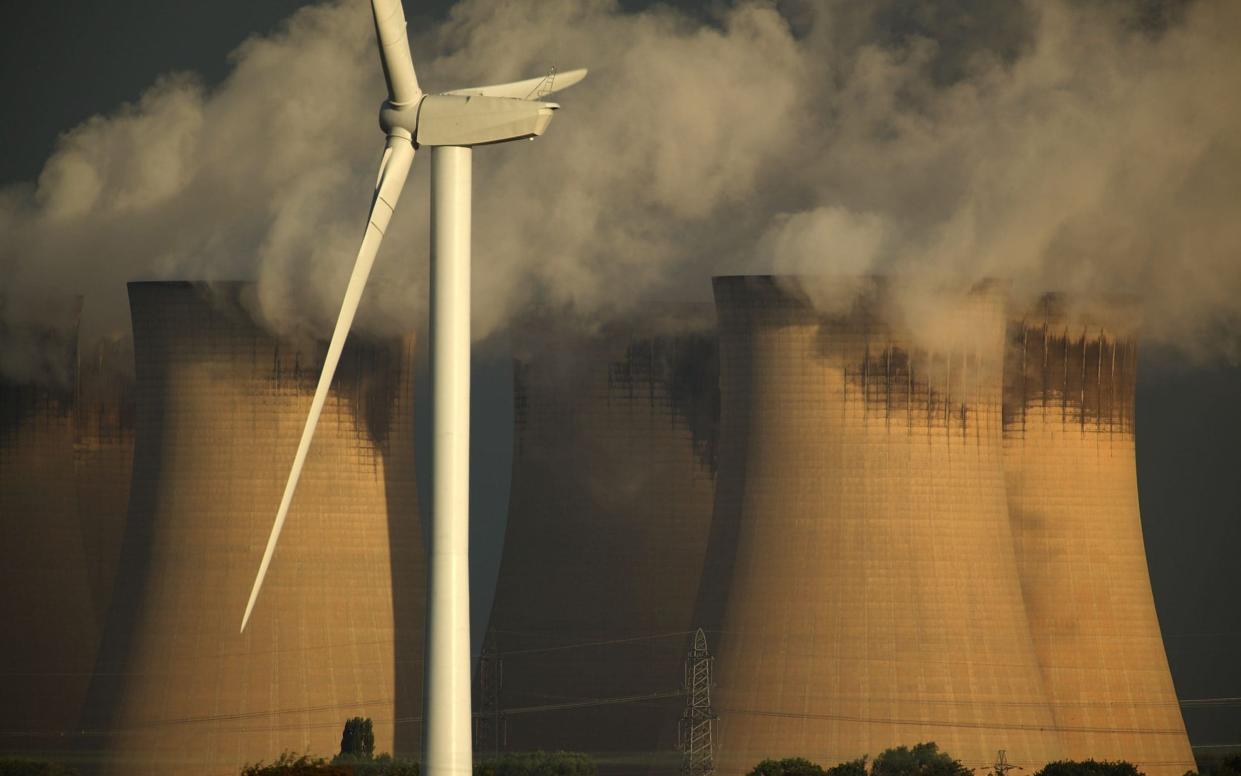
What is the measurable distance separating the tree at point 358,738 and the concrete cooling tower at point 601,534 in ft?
15.5

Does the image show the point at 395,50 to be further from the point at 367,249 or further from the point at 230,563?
the point at 230,563

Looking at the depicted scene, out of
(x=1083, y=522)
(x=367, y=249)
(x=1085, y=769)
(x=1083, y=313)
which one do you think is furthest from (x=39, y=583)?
(x=367, y=249)

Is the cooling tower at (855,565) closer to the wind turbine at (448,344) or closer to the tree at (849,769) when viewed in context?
the tree at (849,769)

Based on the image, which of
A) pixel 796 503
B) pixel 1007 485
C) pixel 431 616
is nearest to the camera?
pixel 431 616

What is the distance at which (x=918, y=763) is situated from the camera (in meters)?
35.2

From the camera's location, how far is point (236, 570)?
128 feet

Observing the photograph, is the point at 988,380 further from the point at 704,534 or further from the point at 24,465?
the point at 24,465

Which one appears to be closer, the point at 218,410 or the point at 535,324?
the point at 218,410

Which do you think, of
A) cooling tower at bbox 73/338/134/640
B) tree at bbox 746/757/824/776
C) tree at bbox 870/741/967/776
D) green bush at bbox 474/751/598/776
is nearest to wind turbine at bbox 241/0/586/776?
tree at bbox 746/757/824/776

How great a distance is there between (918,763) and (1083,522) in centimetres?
790

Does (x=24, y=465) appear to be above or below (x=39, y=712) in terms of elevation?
above

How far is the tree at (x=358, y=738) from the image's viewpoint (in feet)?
126

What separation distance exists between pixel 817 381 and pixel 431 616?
661 inches

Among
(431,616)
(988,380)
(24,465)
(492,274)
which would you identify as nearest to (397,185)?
(431,616)
